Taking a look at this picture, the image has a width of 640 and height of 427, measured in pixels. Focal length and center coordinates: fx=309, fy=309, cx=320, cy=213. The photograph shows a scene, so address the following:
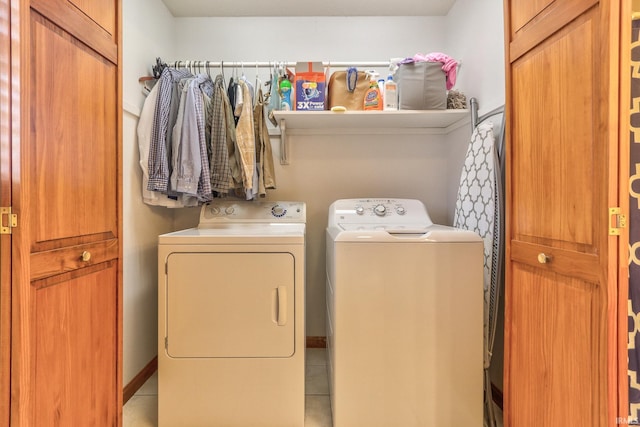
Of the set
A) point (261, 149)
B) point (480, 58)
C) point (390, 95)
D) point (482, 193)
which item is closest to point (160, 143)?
point (261, 149)

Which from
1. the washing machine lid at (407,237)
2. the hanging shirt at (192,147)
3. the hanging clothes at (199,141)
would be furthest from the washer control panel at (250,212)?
the washing machine lid at (407,237)

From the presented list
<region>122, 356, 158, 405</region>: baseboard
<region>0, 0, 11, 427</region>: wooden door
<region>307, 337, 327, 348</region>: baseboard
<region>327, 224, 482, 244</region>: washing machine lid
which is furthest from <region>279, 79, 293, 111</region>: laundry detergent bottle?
<region>122, 356, 158, 405</region>: baseboard

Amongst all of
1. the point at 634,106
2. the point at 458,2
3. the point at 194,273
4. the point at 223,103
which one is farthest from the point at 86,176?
the point at 458,2

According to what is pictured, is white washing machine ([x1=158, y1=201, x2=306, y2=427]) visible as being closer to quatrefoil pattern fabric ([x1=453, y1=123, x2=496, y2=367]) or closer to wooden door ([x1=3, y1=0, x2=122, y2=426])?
wooden door ([x1=3, y1=0, x2=122, y2=426])

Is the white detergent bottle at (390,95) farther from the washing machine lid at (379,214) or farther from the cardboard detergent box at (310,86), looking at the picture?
the washing machine lid at (379,214)

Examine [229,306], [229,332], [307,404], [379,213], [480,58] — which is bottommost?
[307,404]

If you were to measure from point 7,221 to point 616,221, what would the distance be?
4.95 feet

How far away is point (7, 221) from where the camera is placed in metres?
0.78

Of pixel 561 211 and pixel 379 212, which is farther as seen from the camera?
pixel 379 212

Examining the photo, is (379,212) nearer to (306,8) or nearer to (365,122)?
(365,122)

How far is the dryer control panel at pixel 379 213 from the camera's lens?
6.37 feet

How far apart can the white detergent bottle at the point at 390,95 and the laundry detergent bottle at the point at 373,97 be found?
37 mm

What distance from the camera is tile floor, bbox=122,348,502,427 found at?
1.52 m

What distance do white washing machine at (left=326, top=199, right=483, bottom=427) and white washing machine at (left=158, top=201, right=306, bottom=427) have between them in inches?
9.1
